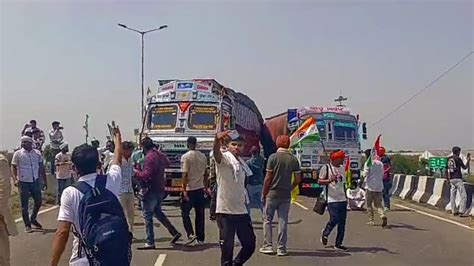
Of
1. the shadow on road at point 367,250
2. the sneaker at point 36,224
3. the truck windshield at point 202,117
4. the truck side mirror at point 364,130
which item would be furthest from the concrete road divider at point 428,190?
the sneaker at point 36,224

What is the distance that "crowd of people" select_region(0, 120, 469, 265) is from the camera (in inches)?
217

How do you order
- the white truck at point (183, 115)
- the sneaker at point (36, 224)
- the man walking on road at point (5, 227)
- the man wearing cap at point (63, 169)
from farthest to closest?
the white truck at point (183, 115) < the man wearing cap at point (63, 169) < the sneaker at point (36, 224) < the man walking on road at point (5, 227)

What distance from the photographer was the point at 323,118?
26.2 meters

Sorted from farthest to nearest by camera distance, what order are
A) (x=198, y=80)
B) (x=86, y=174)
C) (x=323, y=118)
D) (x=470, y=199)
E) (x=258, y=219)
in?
(x=323, y=118)
(x=198, y=80)
(x=470, y=199)
(x=258, y=219)
(x=86, y=174)

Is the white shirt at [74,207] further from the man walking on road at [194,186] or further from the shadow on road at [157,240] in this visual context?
the shadow on road at [157,240]

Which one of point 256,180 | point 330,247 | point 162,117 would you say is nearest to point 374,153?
point 256,180

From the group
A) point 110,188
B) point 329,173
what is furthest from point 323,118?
point 110,188

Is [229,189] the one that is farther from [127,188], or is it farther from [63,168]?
[63,168]

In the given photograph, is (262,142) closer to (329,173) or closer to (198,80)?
(198,80)

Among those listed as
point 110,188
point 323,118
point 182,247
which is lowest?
point 182,247

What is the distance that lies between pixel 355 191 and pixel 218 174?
10963mm

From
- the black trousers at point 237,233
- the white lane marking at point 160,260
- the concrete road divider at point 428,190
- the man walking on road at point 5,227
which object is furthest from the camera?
the concrete road divider at point 428,190

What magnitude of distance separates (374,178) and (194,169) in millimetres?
4707

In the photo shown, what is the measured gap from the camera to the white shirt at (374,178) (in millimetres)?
15656
